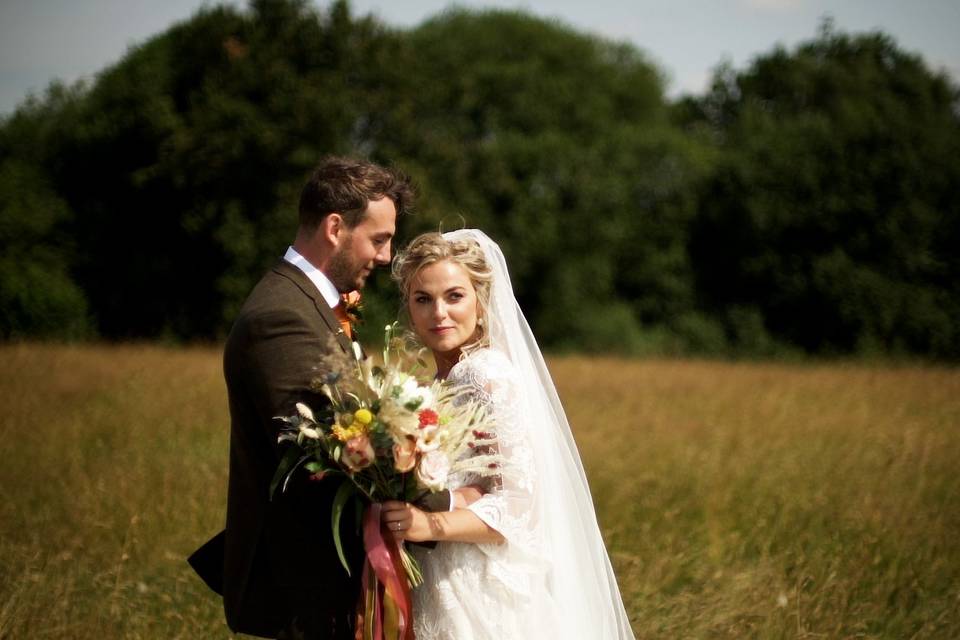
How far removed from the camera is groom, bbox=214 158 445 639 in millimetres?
3020

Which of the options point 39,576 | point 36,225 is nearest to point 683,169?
point 36,225

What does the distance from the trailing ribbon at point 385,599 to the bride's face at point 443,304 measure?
77 centimetres

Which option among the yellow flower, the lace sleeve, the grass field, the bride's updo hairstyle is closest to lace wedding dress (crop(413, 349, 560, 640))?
the lace sleeve

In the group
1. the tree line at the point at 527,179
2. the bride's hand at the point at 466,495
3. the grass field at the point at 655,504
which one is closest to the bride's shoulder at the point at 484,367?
the bride's hand at the point at 466,495

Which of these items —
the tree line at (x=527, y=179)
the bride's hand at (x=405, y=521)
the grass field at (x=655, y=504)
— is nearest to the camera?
the bride's hand at (x=405, y=521)

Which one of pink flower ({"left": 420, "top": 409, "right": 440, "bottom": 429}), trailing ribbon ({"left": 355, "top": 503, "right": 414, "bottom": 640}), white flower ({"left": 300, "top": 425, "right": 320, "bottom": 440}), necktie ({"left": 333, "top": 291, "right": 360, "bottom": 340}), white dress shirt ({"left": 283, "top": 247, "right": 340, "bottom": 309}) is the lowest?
trailing ribbon ({"left": 355, "top": 503, "right": 414, "bottom": 640})

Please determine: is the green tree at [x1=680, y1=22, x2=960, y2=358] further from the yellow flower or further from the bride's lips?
the yellow flower

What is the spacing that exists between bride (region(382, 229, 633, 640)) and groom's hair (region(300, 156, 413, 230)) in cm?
30

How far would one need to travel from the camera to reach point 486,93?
105 ft

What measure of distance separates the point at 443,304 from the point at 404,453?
83 centimetres

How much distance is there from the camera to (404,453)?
278 cm

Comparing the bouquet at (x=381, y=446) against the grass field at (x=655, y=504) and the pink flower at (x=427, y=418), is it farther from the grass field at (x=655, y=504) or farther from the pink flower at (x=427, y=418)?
the grass field at (x=655, y=504)

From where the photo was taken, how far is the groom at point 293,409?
3.02 m

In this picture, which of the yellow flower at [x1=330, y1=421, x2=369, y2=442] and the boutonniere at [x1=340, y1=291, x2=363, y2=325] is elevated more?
the boutonniere at [x1=340, y1=291, x2=363, y2=325]
